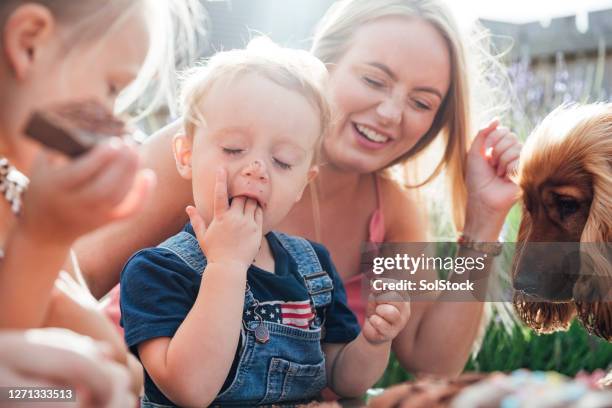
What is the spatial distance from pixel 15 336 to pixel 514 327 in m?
2.45

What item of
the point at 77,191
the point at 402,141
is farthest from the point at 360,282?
the point at 77,191

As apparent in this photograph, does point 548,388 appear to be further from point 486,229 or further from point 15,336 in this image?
point 486,229

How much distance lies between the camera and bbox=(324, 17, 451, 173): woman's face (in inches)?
67.9

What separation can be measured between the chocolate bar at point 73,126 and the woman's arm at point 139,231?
3.05 feet

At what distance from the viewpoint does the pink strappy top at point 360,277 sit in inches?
78.4

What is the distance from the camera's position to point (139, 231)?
67.2 inches

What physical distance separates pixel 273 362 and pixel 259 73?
50cm

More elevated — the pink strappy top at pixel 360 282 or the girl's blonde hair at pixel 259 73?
the girl's blonde hair at pixel 259 73

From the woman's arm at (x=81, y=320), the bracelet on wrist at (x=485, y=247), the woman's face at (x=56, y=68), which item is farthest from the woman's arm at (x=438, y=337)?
the woman's face at (x=56, y=68)

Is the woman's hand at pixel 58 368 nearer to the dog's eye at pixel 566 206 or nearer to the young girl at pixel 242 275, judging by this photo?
the young girl at pixel 242 275

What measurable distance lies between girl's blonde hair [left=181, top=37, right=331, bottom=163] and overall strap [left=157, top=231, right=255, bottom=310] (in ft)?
0.63

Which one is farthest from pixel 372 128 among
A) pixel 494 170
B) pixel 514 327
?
pixel 514 327

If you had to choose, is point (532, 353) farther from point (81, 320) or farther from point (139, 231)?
point (81, 320)

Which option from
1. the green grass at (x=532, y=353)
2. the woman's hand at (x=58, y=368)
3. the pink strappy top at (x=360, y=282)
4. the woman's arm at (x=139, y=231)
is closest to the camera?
the woman's hand at (x=58, y=368)
